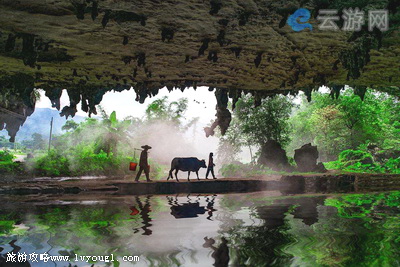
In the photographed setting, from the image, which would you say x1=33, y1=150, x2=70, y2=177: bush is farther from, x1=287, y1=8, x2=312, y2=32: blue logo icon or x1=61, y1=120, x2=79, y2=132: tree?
x1=61, y1=120, x2=79, y2=132: tree

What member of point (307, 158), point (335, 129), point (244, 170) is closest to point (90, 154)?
point (244, 170)

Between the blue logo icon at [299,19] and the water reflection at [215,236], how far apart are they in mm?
5123

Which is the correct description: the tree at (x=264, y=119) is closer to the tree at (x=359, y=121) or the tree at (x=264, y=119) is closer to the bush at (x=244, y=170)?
the bush at (x=244, y=170)

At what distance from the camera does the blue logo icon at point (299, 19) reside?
278 inches

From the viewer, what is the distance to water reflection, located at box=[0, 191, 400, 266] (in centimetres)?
375

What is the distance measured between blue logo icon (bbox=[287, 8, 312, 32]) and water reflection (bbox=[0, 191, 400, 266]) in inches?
202

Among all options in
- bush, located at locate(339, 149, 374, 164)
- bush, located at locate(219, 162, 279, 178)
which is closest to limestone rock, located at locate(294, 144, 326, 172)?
bush, located at locate(219, 162, 279, 178)

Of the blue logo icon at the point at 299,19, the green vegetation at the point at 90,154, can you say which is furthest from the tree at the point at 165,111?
the blue logo icon at the point at 299,19

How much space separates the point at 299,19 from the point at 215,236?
237 inches

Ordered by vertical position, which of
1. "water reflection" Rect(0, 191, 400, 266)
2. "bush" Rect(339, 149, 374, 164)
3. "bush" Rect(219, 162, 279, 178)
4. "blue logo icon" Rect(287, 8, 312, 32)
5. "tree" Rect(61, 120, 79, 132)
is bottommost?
"bush" Rect(219, 162, 279, 178)

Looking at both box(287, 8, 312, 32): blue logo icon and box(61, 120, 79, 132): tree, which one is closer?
box(287, 8, 312, 32): blue logo icon

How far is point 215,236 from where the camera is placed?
4.91 m

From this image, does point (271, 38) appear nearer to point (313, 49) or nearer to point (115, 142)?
point (313, 49)

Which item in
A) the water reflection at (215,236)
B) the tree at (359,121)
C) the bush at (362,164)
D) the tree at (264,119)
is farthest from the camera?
the tree at (359,121)
